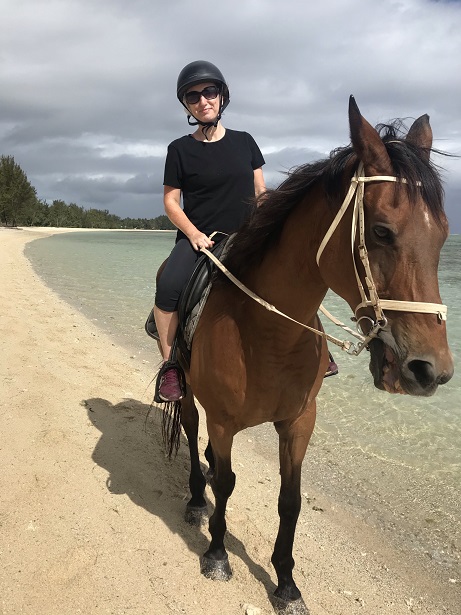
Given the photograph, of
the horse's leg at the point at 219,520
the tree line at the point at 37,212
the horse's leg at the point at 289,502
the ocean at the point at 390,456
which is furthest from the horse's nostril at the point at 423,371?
the tree line at the point at 37,212

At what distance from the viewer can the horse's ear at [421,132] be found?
226 centimetres

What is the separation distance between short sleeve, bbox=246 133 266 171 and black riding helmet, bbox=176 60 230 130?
35 cm

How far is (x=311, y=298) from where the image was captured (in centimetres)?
245

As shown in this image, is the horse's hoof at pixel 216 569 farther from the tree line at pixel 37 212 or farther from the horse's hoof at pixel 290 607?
the tree line at pixel 37 212

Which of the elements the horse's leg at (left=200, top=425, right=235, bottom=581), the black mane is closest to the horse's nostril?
the black mane

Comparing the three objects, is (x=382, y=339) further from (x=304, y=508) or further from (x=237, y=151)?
(x=304, y=508)

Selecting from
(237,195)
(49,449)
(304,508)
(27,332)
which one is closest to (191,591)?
(304,508)

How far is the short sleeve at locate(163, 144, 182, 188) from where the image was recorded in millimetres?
3412

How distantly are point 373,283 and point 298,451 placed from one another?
1594mm

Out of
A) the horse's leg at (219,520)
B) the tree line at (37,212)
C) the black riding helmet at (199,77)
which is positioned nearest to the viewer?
the horse's leg at (219,520)

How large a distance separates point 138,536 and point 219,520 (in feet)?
2.12

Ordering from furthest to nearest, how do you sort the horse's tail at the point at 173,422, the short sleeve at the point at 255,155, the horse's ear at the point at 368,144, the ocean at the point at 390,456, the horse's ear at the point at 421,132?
the horse's tail at the point at 173,422 → the ocean at the point at 390,456 → the short sleeve at the point at 255,155 → the horse's ear at the point at 421,132 → the horse's ear at the point at 368,144

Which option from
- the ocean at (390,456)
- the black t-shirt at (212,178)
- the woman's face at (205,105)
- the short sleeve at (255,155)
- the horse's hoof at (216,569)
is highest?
the woman's face at (205,105)

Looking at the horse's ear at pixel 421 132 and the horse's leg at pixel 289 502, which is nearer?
the horse's ear at pixel 421 132
